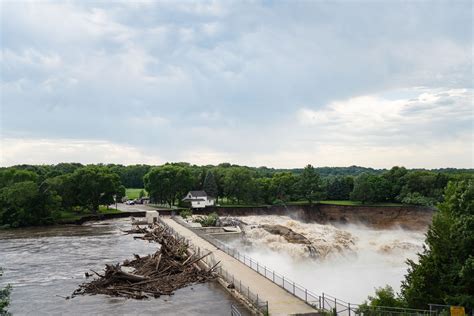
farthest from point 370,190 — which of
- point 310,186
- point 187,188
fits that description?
point 187,188

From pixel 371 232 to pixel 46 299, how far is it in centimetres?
6587

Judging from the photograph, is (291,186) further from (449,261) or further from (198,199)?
(449,261)

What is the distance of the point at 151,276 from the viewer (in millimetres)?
31312

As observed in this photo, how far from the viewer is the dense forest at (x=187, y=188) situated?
2746 inches

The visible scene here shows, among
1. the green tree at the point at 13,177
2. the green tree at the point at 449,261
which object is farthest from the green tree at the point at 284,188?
the green tree at the point at 449,261

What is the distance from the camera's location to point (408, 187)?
307 feet

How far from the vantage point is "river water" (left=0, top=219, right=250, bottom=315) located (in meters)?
24.9

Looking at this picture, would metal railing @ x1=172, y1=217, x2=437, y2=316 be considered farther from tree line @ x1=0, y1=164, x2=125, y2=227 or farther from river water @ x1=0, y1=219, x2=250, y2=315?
tree line @ x1=0, y1=164, x2=125, y2=227

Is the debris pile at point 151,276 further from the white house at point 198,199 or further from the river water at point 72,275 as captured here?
the white house at point 198,199

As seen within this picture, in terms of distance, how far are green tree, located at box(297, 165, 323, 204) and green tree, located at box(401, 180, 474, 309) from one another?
245 feet

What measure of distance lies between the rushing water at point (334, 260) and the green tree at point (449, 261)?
12050 mm

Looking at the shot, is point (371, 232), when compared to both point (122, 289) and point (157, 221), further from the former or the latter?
point (122, 289)

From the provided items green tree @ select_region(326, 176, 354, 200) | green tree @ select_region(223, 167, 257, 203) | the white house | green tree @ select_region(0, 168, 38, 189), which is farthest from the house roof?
green tree @ select_region(326, 176, 354, 200)

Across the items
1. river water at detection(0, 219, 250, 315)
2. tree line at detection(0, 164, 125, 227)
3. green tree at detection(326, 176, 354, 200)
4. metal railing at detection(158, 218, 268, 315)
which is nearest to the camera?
metal railing at detection(158, 218, 268, 315)
